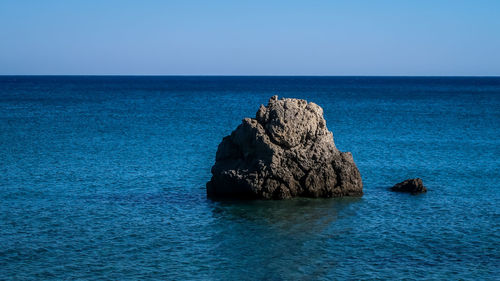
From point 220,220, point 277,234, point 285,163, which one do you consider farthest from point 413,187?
point 220,220

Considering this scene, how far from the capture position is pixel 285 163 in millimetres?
30250

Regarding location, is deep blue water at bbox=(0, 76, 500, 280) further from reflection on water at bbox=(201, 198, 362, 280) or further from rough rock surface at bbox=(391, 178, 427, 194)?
rough rock surface at bbox=(391, 178, 427, 194)

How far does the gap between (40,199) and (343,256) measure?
53.6 ft

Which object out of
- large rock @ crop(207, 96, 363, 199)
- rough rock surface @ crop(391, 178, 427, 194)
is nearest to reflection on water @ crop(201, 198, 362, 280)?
large rock @ crop(207, 96, 363, 199)

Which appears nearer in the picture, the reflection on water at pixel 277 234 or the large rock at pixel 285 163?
the reflection on water at pixel 277 234

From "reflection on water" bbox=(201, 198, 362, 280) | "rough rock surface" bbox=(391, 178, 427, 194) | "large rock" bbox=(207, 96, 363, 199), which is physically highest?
"large rock" bbox=(207, 96, 363, 199)

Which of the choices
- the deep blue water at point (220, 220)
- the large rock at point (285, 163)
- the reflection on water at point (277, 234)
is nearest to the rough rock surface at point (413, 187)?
the deep blue water at point (220, 220)

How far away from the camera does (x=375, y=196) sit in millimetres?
31312

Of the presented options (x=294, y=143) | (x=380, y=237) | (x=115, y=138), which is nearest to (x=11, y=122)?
(x=115, y=138)

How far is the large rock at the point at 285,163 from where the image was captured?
30.0 meters

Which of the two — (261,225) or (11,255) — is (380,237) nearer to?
(261,225)

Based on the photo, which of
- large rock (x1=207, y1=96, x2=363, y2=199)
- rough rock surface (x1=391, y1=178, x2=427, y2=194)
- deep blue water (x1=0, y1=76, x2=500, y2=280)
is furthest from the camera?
rough rock surface (x1=391, y1=178, x2=427, y2=194)

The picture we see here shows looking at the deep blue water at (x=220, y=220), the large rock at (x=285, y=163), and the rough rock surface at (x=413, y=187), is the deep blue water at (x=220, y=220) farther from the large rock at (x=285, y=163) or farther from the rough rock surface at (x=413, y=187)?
the large rock at (x=285, y=163)

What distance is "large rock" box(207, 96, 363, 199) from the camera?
3002 cm
